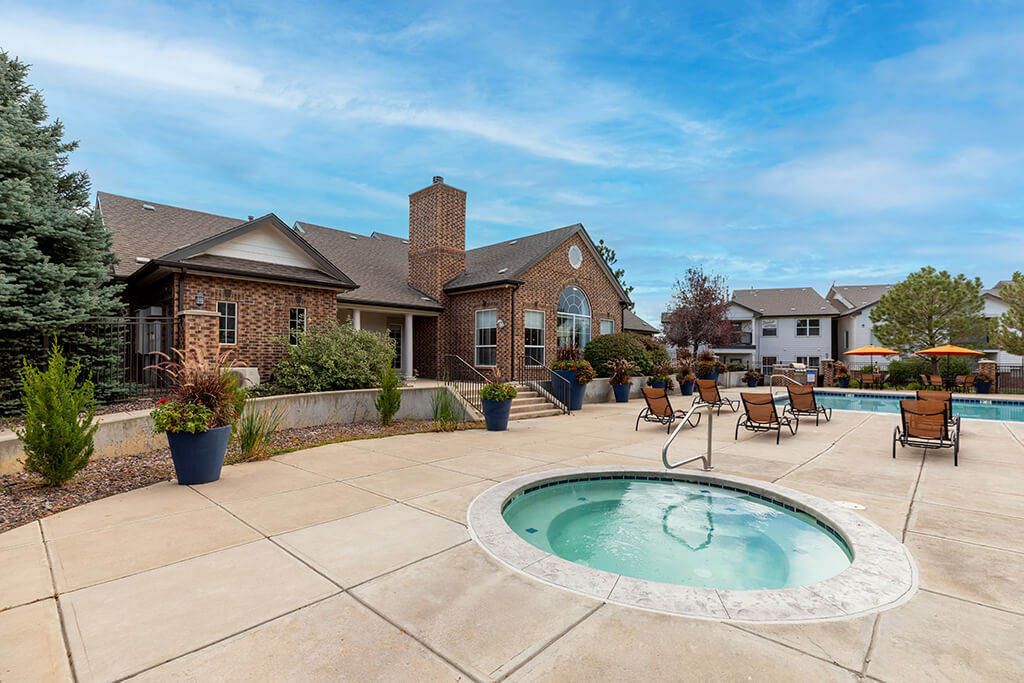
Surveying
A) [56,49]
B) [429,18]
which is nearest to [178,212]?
[56,49]

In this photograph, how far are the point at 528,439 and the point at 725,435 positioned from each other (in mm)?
4201

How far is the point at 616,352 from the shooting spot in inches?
688

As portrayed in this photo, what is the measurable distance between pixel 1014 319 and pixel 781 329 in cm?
1688

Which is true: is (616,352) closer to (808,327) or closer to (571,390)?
(571,390)

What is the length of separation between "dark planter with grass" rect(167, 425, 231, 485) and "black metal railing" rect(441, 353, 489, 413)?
6972 mm

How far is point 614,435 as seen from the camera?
384 inches

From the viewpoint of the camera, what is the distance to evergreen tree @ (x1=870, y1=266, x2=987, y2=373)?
28.0 m

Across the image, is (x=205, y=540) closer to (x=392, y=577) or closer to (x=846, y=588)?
(x=392, y=577)

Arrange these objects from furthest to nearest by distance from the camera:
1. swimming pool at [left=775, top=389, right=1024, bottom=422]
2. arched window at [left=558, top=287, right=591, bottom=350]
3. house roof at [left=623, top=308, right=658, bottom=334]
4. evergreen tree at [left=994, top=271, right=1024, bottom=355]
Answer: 1. house roof at [left=623, top=308, right=658, bottom=334]
2. evergreen tree at [left=994, top=271, right=1024, bottom=355]
3. arched window at [left=558, top=287, right=591, bottom=350]
4. swimming pool at [left=775, top=389, right=1024, bottom=422]


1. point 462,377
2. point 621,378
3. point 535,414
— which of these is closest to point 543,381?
point 535,414

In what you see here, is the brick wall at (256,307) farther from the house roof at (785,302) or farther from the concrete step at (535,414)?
the house roof at (785,302)

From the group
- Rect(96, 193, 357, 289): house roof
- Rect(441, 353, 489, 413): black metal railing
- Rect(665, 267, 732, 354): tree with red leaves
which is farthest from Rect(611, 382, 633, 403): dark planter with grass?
Rect(665, 267, 732, 354): tree with red leaves

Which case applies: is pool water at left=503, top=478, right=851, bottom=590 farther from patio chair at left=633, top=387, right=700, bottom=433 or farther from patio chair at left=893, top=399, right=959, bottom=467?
patio chair at left=633, top=387, right=700, bottom=433

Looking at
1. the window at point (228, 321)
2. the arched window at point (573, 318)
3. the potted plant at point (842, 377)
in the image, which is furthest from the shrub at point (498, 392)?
the potted plant at point (842, 377)
